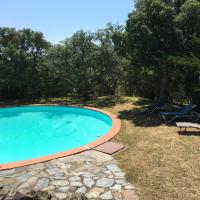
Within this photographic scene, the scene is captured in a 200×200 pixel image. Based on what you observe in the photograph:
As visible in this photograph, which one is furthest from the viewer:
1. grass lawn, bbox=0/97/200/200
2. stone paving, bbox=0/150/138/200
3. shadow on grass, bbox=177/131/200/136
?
shadow on grass, bbox=177/131/200/136

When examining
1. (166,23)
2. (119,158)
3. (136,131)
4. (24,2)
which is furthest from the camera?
(24,2)

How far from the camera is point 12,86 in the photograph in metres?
20.9

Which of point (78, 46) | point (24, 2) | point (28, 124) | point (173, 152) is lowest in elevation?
point (28, 124)

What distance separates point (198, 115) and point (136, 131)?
3752 millimetres

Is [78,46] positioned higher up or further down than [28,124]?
higher up

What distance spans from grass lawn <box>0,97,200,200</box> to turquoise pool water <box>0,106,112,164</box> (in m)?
2.65

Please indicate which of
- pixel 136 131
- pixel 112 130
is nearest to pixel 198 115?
pixel 136 131

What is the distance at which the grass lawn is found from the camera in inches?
224

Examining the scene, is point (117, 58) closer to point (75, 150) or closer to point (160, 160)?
point (75, 150)

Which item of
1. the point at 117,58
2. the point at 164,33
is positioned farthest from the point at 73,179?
the point at 117,58

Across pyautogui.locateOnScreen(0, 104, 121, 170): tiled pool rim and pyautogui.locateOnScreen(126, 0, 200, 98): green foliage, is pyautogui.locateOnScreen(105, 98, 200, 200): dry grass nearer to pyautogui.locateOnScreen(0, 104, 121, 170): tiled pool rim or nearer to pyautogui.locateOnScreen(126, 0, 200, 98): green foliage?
pyautogui.locateOnScreen(0, 104, 121, 170): tiled pool rim

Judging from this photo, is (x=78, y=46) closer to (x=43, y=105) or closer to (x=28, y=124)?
(x=43, y=105)

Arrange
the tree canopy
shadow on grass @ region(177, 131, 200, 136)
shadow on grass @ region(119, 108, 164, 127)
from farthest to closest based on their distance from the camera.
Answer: the tree canopy → shadow on grass @ region(119, 108, 164, 127) → shadow on grass @ region(177, 131, 200, 136)

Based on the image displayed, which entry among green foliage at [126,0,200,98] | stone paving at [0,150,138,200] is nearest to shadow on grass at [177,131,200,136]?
stone paving at [0,150,138,200]
